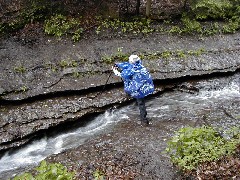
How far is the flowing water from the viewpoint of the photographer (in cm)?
857

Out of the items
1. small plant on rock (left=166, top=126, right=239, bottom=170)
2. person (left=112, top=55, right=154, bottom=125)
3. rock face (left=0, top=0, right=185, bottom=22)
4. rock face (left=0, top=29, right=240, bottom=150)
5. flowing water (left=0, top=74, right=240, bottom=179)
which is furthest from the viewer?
rock face (left=0, top=0, right=185, bottom=22)

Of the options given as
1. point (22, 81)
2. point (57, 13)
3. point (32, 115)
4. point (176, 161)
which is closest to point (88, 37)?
point (57, 13)

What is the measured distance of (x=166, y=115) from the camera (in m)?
9.79

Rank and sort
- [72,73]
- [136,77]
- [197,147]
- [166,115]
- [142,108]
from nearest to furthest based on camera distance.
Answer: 1. [197,147]
2. [136,77]
3. [142,108]
4. [166,115]
5. [72,73]

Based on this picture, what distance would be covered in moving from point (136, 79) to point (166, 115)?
5.35 feet

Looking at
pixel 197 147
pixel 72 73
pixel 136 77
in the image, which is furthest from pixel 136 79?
pixel 197 147

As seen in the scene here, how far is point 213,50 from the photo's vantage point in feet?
41.5

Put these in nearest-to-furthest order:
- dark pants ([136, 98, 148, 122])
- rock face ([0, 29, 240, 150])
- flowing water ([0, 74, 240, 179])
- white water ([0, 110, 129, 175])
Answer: white water ([0, 110, 129, 175]) < flowing water ([0, 74, 240, 179]) < dark pants ([136, 98, 148, 122]) < rock face ([0, 29, 240, 150])

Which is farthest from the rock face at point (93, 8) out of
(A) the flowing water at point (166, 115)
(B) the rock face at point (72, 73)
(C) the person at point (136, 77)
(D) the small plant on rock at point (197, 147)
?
(D) the small plant on rock at point (197, 147)

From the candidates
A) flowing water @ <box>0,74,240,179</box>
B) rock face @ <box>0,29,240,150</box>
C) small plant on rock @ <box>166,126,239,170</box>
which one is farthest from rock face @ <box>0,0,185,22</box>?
small plant on rock @ <box>166,126,239,170</box>

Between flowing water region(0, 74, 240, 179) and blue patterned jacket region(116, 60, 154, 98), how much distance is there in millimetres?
1072

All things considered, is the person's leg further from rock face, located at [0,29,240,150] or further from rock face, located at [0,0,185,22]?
rock face, located at [0,0,185,22]

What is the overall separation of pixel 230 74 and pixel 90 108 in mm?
5203

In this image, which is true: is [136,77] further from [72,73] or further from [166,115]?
[72,73]
